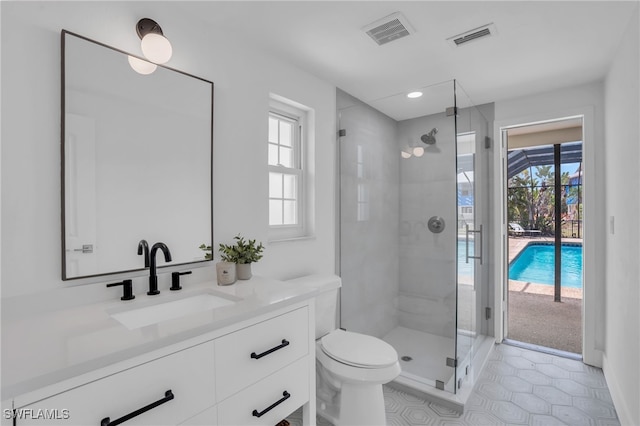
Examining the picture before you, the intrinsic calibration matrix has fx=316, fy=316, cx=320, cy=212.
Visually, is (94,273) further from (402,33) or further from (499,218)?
(499,218)

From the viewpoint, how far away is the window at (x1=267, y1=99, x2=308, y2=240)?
7.38 feet

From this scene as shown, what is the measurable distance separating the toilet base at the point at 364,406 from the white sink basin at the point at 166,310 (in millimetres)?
933

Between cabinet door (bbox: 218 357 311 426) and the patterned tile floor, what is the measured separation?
0.75m

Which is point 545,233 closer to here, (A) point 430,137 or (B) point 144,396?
(A) point 430,137

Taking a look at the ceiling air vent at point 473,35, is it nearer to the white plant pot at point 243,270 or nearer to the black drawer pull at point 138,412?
the white plant pot at point 243,270

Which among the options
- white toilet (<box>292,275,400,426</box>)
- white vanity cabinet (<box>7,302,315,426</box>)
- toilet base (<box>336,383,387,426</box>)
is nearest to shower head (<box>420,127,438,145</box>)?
white toilet (<box>292,275,400,426</box>)

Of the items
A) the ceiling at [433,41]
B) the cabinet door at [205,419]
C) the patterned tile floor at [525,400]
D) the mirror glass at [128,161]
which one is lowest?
the patterned tile floor at [525,400]

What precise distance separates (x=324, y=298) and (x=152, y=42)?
170 cm

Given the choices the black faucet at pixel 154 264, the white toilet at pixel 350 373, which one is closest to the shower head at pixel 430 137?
the white toilet at pixel 350 373

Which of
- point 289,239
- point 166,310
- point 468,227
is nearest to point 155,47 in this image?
point 166,310

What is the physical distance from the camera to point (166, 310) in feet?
4.69

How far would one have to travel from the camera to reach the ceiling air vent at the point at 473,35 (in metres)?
1.79

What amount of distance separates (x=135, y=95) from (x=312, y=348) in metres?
1.44

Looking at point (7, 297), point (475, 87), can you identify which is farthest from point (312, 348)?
point (475, 87)
